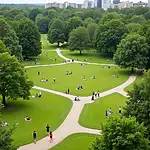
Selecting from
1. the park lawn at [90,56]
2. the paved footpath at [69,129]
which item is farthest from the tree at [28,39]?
the paved footpath at [69,129]

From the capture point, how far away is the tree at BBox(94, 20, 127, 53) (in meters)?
83.3

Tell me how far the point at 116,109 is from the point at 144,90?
1294cm

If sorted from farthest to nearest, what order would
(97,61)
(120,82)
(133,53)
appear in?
(97,61) → (133,53) → (120,82)

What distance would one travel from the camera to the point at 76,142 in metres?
31.4

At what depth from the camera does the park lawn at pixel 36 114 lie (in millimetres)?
33750

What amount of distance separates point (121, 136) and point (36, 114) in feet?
64.3

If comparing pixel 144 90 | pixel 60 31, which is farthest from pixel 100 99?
pixel 60 31

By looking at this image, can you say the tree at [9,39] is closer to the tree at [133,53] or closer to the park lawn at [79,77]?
the park lawn at [79,77]

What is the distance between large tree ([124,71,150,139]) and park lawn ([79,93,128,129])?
6143 millimetres

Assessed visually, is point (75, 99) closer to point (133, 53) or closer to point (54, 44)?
point (133, 53)

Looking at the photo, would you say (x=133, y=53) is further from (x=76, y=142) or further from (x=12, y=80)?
(x=76, y=142)

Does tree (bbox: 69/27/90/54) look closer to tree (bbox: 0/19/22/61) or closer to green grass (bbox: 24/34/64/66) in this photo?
green grass (bbox: 24/34/64/66)

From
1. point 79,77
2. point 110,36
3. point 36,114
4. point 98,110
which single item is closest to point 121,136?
point 36,114

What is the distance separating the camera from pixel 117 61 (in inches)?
2616
